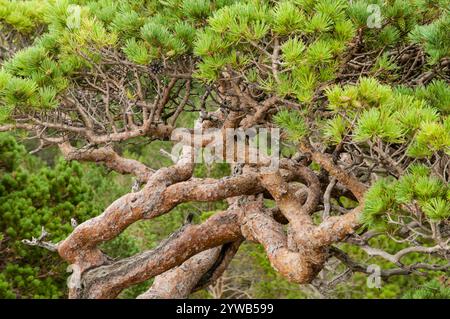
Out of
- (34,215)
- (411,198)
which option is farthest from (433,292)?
(34,215)

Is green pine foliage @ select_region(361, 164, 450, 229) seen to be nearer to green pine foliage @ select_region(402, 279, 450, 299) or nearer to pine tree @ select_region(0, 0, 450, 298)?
pine tree @ select_region(0, 0, 450, 298)

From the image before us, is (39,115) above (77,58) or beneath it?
beneath

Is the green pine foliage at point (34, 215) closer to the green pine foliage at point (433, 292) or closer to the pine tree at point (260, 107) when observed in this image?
the pine tree at point (260, 107)

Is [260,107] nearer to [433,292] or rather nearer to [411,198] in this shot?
[411,198]

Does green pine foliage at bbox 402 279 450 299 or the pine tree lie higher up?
the pine tree

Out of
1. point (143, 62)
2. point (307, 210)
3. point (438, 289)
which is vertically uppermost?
point (143, 62)

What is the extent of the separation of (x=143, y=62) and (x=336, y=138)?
889mm

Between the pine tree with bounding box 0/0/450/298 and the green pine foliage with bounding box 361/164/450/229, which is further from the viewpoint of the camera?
the pine tree with bounding box 0/0/450/298

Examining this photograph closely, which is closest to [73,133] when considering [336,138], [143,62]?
[143,62]

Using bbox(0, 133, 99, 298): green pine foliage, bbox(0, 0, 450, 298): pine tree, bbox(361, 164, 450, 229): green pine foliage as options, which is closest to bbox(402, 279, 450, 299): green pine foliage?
bbox(0, 0, 450, 298): pine tree

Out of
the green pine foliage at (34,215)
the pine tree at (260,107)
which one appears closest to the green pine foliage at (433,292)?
the pine tree at (260,107)

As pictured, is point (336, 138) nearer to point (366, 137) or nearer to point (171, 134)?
point (366, 137)

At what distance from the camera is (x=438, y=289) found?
3129 millimetres

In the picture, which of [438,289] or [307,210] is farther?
[307,210]
